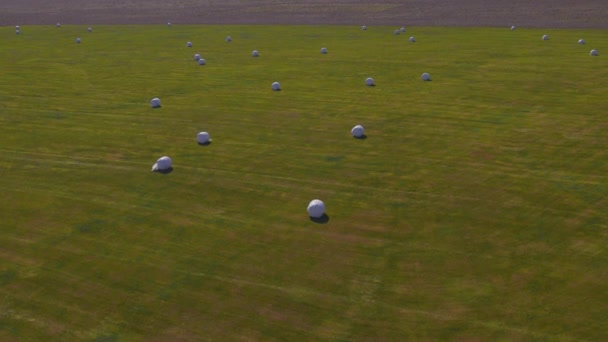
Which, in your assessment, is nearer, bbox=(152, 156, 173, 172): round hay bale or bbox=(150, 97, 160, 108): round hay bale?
bbox=(152, 156, 173, 172): round hay bale

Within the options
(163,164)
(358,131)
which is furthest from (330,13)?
(163,164)

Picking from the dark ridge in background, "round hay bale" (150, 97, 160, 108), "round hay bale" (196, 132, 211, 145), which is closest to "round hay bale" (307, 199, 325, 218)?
"round hay bale" (196, 132, 211, 145)

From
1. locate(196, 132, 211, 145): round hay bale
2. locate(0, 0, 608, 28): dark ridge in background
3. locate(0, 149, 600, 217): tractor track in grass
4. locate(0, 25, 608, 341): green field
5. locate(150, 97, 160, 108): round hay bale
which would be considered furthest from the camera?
locate(0, 0, 608, 28): dark ridge in background

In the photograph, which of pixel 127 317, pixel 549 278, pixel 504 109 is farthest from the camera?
pixel 504 109

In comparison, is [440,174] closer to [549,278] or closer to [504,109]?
[549,278]

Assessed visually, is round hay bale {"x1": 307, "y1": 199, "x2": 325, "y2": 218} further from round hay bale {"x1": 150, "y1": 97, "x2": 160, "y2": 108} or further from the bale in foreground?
round hay bale {"x1": 150, "y1": 97, "x2": 160, "y2": 108}

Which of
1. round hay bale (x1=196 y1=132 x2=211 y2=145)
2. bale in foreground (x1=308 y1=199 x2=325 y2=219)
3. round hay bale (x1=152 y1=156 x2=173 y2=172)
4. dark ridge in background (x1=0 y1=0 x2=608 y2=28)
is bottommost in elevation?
bale in foreground (x1=308 y1=199 x2=325 y2=219)

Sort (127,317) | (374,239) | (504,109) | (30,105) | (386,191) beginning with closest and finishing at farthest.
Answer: (127,317)
(374,239)
(386,191)
(504,109)
(30,105)

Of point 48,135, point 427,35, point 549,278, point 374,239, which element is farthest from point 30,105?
point 427,35
